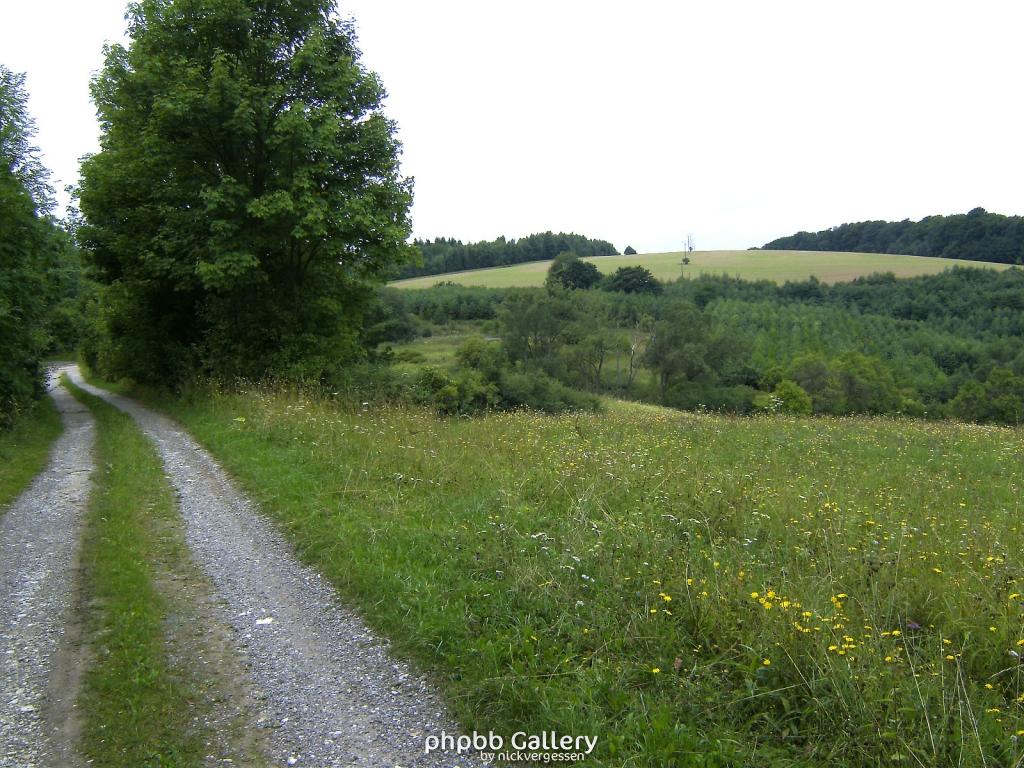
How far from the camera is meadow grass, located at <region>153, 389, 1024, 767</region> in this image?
11.7 feet

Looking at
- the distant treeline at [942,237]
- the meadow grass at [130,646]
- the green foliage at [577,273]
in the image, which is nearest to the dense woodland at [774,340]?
the green foliage at [577,273]

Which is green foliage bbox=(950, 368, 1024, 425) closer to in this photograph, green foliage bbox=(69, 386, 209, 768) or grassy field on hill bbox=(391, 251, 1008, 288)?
grassy field on hill bbox=(391, 251, 1008, 288)

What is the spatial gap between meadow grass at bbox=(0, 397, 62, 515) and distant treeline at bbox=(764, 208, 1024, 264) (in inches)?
5169

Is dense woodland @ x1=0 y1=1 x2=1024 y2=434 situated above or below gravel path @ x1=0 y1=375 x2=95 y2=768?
above

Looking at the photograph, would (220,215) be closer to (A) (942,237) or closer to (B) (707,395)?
(B) (707,395)

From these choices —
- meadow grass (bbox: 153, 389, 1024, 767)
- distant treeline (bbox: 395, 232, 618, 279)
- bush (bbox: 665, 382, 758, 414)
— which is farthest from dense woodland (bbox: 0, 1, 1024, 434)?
distant treeline (bbox: 395, 232, 618, 279)

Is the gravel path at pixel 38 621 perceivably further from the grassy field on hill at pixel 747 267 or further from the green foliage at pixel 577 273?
the green foliage at pixel 577 273

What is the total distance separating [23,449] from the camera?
42.2ft

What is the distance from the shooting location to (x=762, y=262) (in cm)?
12038

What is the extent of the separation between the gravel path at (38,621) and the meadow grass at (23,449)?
0.86 feet

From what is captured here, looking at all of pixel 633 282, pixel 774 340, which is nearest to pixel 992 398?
pixel 774 340

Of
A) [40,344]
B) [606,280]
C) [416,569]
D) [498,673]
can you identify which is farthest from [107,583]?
[606,280]

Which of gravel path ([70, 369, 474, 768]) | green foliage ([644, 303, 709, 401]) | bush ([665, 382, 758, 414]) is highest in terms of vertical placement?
gravel path ([70, 369, 474, 768])

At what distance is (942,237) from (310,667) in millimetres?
144689
